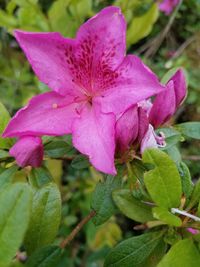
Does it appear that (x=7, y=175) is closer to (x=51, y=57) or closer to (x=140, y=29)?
(x=51, y=57)

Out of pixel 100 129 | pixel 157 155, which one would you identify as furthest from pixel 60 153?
pixel 157 155

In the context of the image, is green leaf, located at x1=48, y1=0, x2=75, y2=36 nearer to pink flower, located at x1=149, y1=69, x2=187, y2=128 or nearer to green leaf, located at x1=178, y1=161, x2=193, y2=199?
pink flower, located at x1=149, y1=69, x2=187, y2=128

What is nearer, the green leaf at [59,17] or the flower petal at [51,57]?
the flower petal at [51,57]

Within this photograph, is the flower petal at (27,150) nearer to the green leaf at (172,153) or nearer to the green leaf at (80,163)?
the green leaf at (80,163)

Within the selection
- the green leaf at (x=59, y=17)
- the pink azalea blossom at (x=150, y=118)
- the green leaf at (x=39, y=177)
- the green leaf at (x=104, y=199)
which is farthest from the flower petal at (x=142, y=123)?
the green leaf at (x=59, y=17)

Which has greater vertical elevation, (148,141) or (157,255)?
(148,141)

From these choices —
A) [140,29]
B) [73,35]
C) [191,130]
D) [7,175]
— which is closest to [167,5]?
[140,29]

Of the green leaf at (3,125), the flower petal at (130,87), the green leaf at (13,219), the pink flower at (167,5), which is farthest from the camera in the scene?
the pink flower at (167,5)
